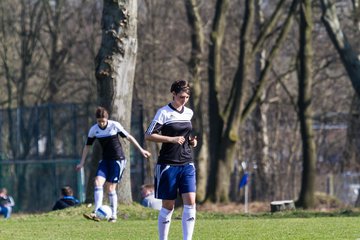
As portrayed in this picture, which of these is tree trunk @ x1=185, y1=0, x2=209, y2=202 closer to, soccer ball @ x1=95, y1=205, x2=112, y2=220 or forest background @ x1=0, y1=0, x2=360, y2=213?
forest background @ x1=0, y1=0, x2=360, y2=213

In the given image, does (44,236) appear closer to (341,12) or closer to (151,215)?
(151,215)

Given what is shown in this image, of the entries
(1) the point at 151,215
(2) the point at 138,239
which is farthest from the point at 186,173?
(1) the point at 151,215

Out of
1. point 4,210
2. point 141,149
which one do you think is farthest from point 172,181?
point 4,210

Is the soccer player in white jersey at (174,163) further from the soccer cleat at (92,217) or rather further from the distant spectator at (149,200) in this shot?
the distant spectator at (149,200)

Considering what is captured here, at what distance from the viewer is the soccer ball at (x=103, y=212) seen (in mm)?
18953

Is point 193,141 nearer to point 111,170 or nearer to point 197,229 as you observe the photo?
point 197,229

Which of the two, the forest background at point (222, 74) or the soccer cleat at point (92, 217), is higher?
the forest background at point (222, 74)

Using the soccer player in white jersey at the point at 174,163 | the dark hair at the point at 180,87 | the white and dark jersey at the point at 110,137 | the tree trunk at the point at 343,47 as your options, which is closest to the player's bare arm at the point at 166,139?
the soccer player in white jersey at the point at 174,163

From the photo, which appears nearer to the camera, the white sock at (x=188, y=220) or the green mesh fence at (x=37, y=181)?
the white sock at (x=188, y=220)

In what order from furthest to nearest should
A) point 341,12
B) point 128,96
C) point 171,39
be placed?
point 171,39 < point 341,12 < point 128,96

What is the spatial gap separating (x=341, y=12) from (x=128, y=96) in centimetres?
1910

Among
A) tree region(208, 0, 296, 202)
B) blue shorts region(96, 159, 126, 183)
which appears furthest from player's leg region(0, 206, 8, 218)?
blue shorts region(96, 159, 126, 183)

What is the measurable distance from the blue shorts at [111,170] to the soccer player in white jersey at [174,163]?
601 centimetres

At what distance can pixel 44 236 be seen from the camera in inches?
616
